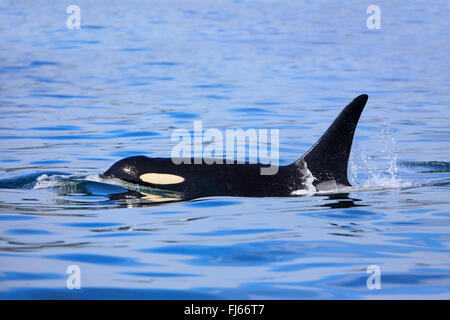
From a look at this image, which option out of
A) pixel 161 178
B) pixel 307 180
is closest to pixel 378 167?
pixel 307 180

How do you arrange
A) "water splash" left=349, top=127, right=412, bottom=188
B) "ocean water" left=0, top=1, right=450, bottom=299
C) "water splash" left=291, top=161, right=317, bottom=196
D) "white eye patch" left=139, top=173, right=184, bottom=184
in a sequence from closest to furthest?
"ocean water" left=0, top=1, right=450, bottom=299 < "white eye patch" left=139, top=173, right=184, bottom=184 < "water splash" left=291, top=161, right=317, bottom=196 < "water splash" left=349, top=127, right=412, bottom=188

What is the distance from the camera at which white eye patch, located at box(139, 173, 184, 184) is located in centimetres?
964

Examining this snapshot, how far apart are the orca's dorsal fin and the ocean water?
277mm

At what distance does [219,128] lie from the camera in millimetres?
17156

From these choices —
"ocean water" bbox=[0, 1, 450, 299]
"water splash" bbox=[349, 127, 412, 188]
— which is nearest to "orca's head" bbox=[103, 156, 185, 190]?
"ocean water" bbox=[0, 1, 450, 299]

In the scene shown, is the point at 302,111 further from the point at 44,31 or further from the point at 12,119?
the point at 44,31

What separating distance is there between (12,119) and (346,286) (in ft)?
42.6

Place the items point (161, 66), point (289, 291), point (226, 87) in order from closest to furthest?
point (289, 291)
point (226, 87)
point (161, 66)

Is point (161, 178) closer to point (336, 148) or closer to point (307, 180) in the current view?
point (307, 180)

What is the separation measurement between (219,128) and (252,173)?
735 cm

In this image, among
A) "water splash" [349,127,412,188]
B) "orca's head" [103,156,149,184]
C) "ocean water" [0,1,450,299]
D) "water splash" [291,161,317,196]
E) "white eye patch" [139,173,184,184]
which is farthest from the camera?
"water splash" [349,127,412,188]

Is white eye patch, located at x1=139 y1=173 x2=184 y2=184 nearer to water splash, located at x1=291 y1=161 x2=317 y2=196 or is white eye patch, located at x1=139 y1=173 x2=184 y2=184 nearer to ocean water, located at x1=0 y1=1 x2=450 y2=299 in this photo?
ocean water, located at x1=0 y1=1 x2=450 y2=299

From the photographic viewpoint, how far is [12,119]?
18.2m

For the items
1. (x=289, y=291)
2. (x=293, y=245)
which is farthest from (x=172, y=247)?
(x=289, y=291)
